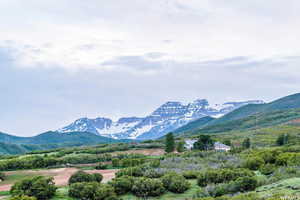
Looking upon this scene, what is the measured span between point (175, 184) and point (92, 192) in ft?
21.9

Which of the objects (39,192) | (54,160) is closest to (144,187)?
(39,192)

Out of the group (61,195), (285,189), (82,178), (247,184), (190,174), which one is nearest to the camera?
(285,189)

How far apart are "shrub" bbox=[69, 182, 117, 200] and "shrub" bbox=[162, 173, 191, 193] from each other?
4.66 metres

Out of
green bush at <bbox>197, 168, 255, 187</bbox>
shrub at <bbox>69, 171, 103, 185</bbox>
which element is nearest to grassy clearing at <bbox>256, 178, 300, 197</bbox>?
green bush at <bbox>197, 168, 255, 187</bbox>

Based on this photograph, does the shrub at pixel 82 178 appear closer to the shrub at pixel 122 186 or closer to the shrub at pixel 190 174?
the shrub at pixel 122 186

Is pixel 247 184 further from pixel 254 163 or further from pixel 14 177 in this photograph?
pixel 14 177

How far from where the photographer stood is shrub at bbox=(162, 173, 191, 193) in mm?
31000

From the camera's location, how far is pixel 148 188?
3031cm

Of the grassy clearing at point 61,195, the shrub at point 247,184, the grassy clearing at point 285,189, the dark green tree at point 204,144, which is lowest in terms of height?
the grassy clearing at point 61,195

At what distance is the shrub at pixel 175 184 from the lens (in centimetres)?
3100

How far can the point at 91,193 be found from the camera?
2972cm

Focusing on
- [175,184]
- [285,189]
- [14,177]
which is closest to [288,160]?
[175,184]

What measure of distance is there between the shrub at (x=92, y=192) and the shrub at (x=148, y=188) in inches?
84.2

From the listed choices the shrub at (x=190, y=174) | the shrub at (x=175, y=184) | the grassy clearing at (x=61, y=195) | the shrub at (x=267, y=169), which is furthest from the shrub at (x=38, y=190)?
the shrub at (x=267, y=169)
